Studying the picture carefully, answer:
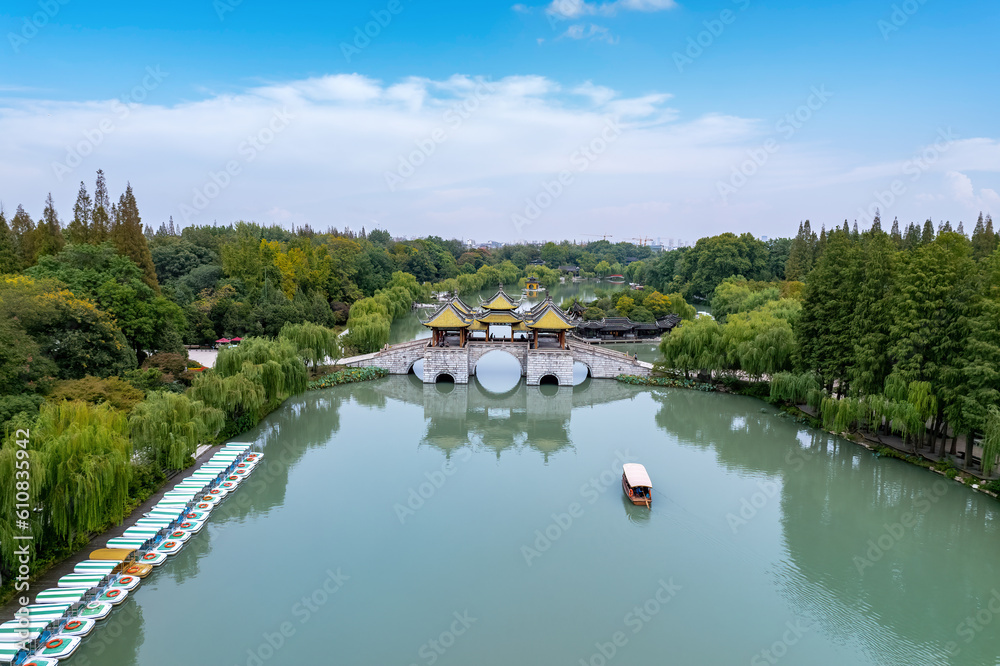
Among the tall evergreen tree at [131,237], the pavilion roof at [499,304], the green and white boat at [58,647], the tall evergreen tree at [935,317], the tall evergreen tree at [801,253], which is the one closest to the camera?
the green and white boat at [58,647]

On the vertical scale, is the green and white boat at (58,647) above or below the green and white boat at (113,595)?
below

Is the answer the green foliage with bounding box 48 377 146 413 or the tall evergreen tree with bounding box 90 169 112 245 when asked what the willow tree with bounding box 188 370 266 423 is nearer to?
the green foliage with bounding box 48 377 146 413

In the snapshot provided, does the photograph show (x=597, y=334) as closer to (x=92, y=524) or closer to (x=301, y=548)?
(x=301, y=548)
